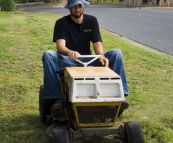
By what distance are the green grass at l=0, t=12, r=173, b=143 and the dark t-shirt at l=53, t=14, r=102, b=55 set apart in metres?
1.02

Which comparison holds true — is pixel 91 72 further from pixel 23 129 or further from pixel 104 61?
pixel 23 129

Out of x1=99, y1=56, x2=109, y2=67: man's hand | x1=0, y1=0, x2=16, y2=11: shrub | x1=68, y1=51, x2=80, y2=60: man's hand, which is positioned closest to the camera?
x1=68, y1=51, x2=80, y2=60: man's hand

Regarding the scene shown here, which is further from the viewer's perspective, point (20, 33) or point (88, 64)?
point (20, 33)

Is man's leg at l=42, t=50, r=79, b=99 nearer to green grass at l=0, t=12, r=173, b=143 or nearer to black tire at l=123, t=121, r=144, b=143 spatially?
green grass at l=0, t=12, r=173, b=143

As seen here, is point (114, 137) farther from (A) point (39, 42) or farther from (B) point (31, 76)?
(A) point (39, 42)

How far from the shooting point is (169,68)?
8.16 m

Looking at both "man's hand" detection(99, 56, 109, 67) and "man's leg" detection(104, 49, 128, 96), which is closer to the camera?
"man's hand" detection(99, 56, 109, 67)

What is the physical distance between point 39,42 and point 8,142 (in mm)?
7323

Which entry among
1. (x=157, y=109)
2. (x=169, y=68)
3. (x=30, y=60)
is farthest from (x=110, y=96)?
(x=30, y=60)

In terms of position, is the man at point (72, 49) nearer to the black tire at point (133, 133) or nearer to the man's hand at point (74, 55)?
the man's hand at point (74, 55)

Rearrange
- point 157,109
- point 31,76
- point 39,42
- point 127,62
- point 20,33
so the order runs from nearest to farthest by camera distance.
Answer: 1. point 157,109
2. point 31,76
3. point 127,62
4. point 39,42
5. point 20,33

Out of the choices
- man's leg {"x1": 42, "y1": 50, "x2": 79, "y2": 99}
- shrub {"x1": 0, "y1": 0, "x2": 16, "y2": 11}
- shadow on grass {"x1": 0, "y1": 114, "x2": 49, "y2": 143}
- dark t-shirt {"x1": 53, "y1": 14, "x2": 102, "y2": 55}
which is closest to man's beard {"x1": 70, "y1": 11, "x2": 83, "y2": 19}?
dark t-shirt {"x1": 53, "y1": 14, "x2": 102, "y2": 55}

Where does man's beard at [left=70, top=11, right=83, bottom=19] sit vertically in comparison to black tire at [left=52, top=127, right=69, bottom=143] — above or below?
above

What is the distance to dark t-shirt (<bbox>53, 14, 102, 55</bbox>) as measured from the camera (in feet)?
16.9
